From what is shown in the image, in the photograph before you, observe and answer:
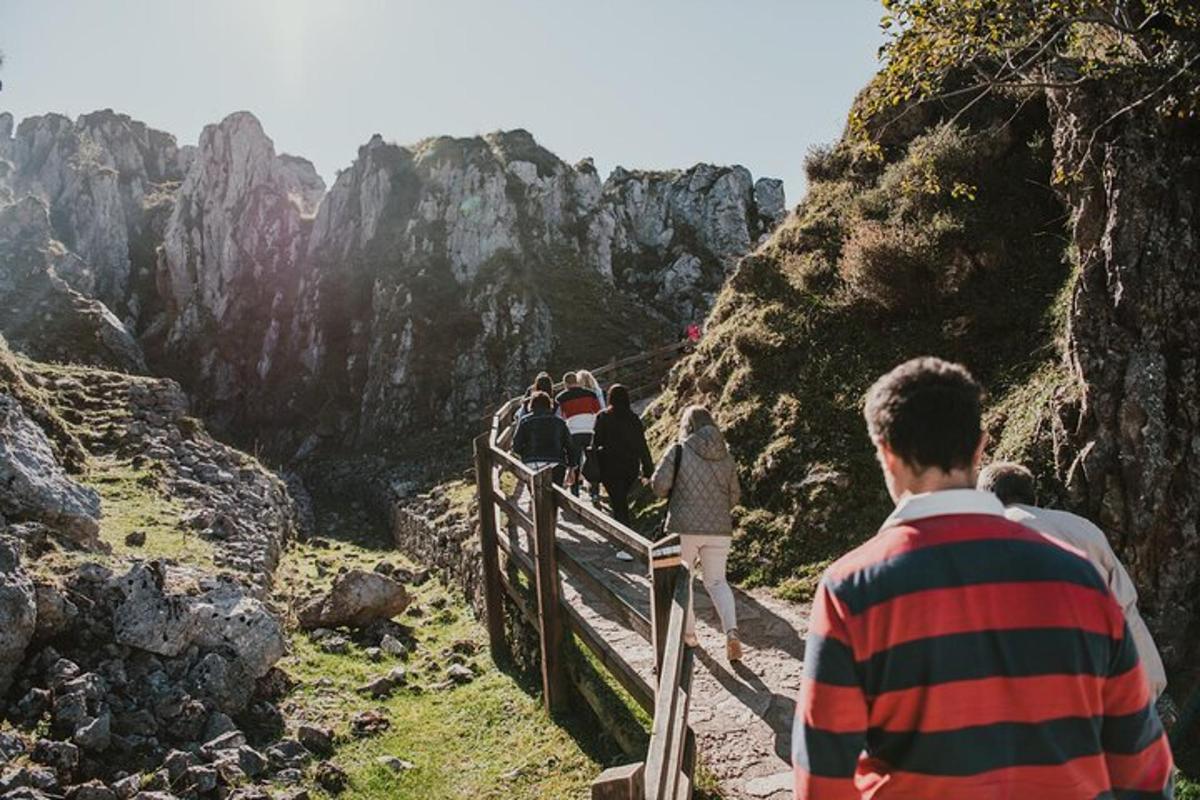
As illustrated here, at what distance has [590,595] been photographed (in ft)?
32.1

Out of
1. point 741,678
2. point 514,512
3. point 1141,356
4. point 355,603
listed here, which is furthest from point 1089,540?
point 355,603

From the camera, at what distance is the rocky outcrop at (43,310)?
2991cm

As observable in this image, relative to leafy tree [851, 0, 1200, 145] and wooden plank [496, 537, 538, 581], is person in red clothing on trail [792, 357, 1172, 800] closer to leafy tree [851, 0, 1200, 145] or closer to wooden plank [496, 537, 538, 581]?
leafy tree [851, 0, 1200, 145]

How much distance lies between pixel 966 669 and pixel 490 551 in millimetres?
10056

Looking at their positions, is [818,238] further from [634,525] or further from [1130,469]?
[1130,469]

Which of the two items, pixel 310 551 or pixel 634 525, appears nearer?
pixel 634 525

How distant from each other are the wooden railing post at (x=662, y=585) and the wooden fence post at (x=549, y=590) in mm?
2808

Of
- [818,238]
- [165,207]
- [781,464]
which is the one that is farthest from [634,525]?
[165,207]

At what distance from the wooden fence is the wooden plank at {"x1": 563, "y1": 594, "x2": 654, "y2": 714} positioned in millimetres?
10

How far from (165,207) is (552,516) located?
68.2 metres

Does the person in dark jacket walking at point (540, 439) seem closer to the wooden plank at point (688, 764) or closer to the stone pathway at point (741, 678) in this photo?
the stone pathway at point (741, 678)

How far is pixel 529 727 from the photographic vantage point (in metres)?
8.91

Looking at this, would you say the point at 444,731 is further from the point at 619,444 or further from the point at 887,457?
the point at 887,457

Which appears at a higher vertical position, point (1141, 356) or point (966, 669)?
point (1141, 356)
